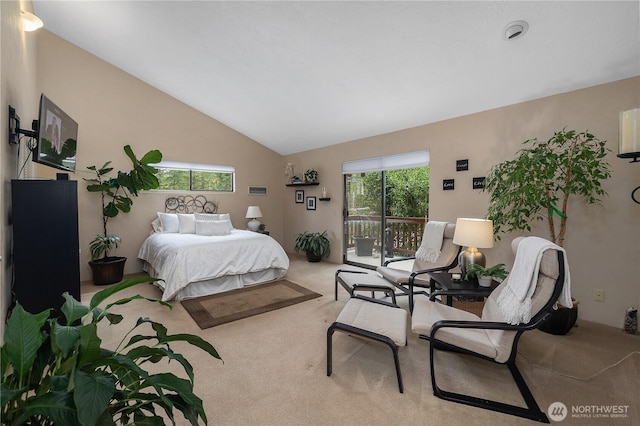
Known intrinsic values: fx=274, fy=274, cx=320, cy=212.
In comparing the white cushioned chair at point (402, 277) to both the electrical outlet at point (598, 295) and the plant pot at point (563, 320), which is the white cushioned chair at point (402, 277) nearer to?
the plant pot at point (563, 320)

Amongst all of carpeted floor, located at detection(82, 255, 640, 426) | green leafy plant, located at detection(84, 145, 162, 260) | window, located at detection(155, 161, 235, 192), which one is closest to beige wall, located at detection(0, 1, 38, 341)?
carpeted floor, located at detection(82, 255, 640, 426)

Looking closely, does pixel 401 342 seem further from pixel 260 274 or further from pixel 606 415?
pixel 260 274

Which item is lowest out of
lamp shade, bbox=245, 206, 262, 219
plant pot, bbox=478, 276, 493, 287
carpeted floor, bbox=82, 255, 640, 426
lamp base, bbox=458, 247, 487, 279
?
carpeted floor, bbox=82, 255, 640, 426

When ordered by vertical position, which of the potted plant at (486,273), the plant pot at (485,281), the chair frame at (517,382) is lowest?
the chair frame at (517,382)

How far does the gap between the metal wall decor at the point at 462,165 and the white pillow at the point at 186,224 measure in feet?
14.3

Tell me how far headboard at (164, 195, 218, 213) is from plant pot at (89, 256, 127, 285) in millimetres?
1279

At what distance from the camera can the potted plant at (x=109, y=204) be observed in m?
3.86

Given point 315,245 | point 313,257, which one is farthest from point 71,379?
point 313,257

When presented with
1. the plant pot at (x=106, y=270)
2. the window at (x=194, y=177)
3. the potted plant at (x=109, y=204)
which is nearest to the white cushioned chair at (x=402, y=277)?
the potted plant at (x=109, y=204)

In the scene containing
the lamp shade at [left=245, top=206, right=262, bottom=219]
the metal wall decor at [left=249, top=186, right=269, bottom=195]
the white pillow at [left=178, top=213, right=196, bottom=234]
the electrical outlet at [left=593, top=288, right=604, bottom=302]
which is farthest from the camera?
the metal wall decor at [left=249, top=186, right=269, bottom=195]

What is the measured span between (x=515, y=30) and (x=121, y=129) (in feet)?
18.2

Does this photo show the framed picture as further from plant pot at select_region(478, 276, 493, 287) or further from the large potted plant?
plant pot at select_region(478, 276, 493, 287)

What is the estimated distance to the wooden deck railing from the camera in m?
5.07

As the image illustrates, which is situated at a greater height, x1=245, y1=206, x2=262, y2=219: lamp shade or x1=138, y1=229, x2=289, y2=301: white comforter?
x1=245, y1=206, x2=262, y2=219: lamp shade
